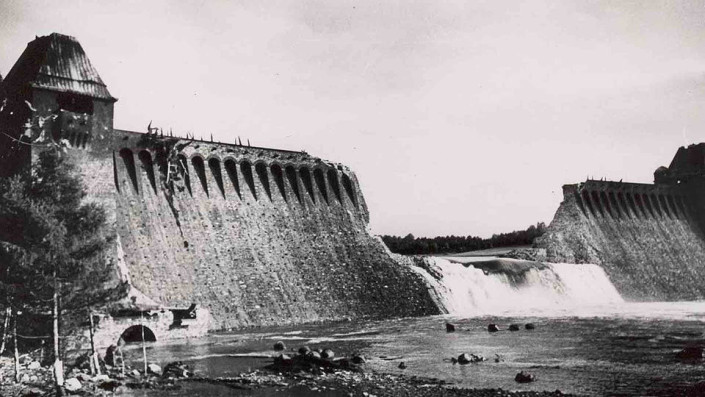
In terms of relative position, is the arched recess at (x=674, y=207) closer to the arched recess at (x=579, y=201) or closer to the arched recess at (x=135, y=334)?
the arched recess at (x=579, y=201)

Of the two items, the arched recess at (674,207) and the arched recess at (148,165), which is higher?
the arched recess at (148,165)

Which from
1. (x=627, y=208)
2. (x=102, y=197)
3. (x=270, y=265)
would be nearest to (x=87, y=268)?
(x=102, y=197)

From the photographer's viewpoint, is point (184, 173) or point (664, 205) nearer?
point (184, 173)

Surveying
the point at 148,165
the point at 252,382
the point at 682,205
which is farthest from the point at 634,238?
the point at 252,382

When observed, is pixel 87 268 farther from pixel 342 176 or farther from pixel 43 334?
pixel 342 176

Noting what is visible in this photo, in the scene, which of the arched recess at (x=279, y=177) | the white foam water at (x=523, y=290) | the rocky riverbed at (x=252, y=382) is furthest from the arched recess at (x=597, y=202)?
the rocky riverbed at (x=252, y=382)

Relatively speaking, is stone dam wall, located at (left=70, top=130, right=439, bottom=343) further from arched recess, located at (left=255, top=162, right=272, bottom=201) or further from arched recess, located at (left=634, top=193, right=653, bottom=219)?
arched recess, located at (left=634, top=193, right=653, bottom=219)

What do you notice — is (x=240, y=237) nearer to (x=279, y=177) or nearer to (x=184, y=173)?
(x=184, y=173)
